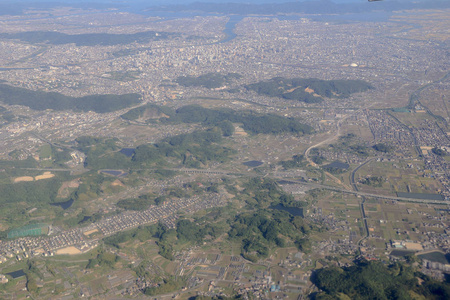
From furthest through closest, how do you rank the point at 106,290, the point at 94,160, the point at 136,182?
the point at 94,160
the point at 136,182
the point at 106,290

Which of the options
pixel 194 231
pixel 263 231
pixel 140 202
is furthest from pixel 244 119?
pixel 194 231

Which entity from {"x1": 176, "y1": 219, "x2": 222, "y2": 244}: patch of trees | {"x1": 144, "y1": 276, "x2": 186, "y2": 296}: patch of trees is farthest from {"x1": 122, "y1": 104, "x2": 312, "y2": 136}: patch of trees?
{"x1": 144, "y1": 276, "x2": 186, "y2": 296}: patch of trees

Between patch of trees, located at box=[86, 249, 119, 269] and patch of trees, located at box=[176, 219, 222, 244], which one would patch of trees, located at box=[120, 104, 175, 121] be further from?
patch of trees, located at box=[86, 249, 119, 269]

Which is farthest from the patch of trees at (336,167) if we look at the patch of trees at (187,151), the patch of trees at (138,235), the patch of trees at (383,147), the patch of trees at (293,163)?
the patch of trees at (138,235)

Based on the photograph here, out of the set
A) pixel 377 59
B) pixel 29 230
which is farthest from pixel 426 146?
pixel 377 59

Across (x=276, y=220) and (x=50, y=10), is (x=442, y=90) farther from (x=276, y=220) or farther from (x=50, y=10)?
(x=50, y=10)
